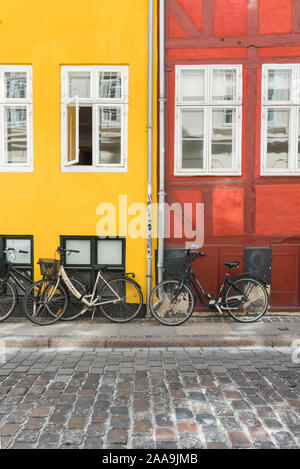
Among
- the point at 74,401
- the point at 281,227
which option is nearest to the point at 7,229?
the point at 74,401

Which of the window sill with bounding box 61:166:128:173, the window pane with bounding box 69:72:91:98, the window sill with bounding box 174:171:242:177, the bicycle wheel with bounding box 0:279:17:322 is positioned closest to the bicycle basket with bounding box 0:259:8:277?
the bicycle wheel with bounding box 0:279:17:322

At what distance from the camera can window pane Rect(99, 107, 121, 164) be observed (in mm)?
7297

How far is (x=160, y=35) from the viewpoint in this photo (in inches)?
271

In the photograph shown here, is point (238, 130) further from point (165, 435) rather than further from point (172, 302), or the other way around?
point (165, 435)

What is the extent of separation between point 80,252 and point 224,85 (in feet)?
13.7

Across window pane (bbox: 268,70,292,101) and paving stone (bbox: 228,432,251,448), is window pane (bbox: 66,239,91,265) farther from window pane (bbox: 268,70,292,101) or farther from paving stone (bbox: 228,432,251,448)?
paving stone (bbox: 228,432,251,448)

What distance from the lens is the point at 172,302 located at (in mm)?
6648

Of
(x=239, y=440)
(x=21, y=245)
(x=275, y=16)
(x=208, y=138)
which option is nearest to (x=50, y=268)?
(x=21, y=245)

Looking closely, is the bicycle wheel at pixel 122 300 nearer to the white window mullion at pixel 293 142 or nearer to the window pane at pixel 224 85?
the white window mullion at pixel 293 142

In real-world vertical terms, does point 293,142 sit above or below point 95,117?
below

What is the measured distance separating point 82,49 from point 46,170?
2.31 m

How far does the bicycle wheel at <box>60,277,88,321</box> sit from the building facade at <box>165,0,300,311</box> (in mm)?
1765

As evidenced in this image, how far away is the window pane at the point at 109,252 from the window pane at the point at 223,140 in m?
2.37

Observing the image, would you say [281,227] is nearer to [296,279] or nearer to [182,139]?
[296,279]
